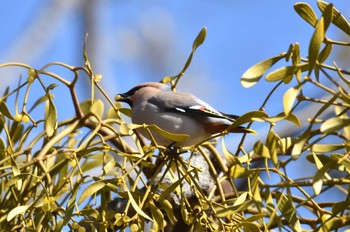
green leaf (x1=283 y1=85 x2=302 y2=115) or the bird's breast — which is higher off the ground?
green leaf (x1=283 y1=85 x2=302 y2=115)

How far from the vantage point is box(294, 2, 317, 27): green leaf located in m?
1.05

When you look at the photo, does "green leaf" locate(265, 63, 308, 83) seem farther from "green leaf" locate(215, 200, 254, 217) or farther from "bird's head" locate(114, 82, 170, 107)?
"bird's head" locate(114, 82, 170, 107)

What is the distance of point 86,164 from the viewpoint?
5.28 feet

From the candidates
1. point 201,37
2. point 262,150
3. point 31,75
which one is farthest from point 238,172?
point 31,75

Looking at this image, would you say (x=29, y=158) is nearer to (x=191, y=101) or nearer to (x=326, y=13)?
(x=191, y=101)

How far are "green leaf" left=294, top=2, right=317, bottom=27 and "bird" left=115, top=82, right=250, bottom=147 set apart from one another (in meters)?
0.51

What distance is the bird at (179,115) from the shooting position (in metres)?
1.62

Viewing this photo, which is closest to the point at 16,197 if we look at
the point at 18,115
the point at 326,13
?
the point at 18,115

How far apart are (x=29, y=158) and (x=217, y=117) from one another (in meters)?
0.44

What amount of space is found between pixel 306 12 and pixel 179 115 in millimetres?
678

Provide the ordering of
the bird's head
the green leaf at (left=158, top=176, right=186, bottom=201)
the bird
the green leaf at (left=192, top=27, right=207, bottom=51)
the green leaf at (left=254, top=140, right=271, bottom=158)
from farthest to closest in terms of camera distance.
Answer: the bird's head → the bird → the green leaf at (left=192, top=27, right=207, bottom=51) → the green leaf at (left=158, top=176, right=186, bottom=201) → the green leaf at (left=254, top=140, right=271, bottom=158)

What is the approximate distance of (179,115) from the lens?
1.69 m

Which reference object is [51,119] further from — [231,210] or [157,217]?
[231,210]

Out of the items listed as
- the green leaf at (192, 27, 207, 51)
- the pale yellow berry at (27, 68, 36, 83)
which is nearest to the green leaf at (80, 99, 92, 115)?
the pale yellow berry at (27, 68, 36, 83)
